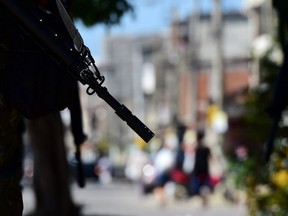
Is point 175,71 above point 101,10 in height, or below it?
above

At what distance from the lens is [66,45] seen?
161 inches

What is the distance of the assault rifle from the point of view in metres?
4.02

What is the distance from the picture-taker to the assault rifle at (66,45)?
402cm

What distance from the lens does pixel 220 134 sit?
1199 inches

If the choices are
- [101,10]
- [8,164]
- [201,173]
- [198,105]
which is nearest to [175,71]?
[198,105]

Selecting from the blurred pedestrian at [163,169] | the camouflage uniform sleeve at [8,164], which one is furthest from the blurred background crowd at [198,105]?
the camouflage uniform sleeve at [8,164]

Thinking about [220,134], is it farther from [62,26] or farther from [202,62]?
[202,62]

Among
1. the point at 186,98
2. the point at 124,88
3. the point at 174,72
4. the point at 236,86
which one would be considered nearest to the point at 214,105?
the point at 236,86

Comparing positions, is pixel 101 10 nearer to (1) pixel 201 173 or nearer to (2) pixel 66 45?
(2) pixel 66 45

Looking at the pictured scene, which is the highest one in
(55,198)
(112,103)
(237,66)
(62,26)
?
(237,66)

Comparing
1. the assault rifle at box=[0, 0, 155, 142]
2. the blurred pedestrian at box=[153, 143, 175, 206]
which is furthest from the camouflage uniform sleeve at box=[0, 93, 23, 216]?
the blurred pedestrian at box=[153, 143, 175, 206]

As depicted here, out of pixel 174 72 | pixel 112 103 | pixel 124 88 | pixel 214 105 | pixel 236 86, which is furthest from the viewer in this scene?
pixel 124 88

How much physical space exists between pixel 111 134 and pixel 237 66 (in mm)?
43525

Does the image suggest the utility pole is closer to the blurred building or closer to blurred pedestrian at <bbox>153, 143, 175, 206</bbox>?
the blurred building
